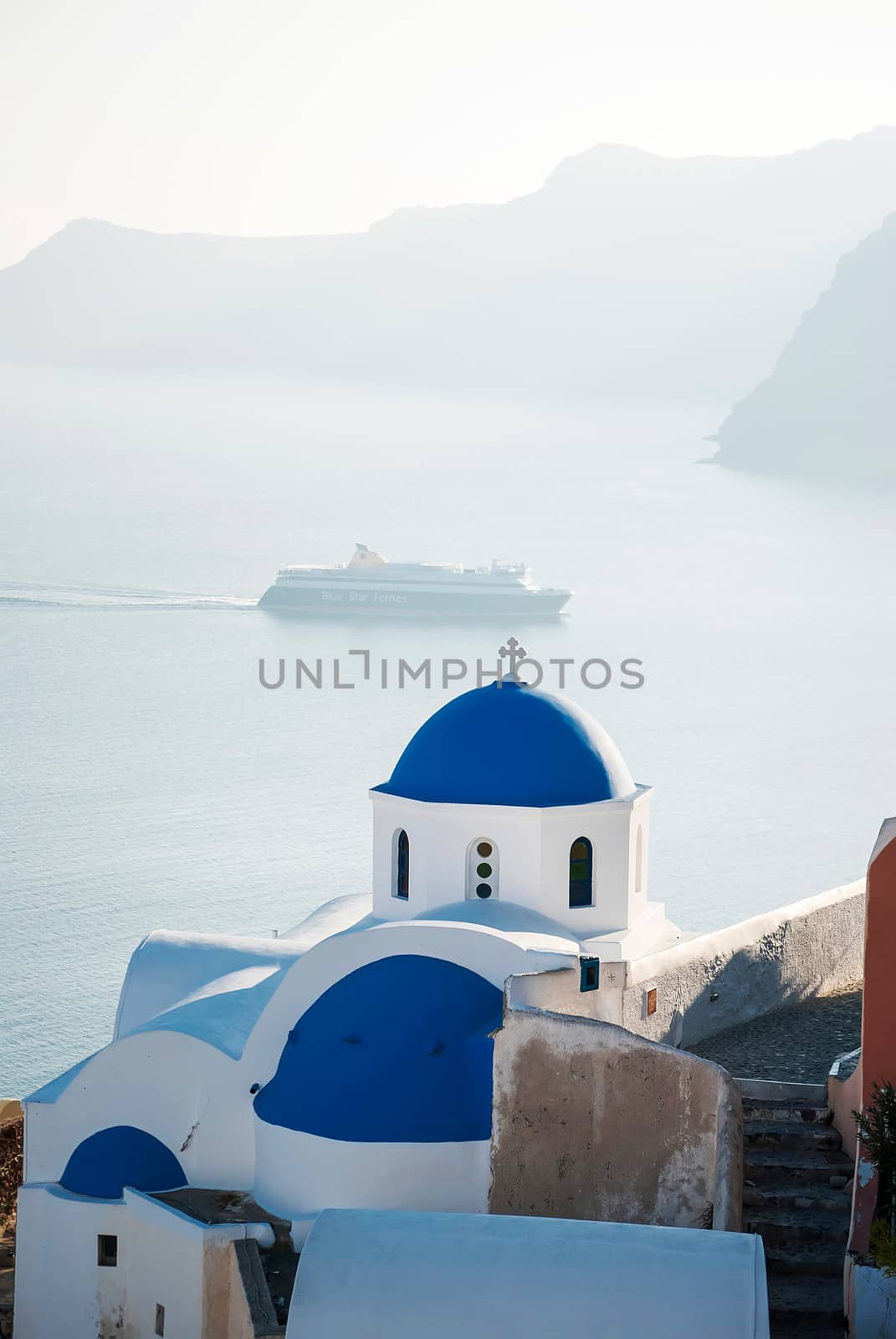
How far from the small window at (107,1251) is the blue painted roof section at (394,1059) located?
49.2 inches

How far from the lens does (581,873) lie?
521 inches

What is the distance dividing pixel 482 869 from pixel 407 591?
52.7 metres

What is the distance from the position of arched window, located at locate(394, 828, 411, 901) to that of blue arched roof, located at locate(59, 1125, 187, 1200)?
8.86 ft

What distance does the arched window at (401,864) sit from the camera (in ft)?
44.0

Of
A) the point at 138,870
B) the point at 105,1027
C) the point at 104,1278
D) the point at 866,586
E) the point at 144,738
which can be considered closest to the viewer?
the point at 104,1278

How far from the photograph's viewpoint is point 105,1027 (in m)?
31.9

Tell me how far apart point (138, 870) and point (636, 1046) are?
30.8 m

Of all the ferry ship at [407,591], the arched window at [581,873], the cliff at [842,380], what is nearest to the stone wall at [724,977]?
the arched window at [581,873]

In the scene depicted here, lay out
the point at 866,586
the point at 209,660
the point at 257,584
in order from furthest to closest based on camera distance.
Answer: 1. the point at 866,586
2. the point at 257,584
3. the point at 209,660

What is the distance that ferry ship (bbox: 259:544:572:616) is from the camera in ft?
212

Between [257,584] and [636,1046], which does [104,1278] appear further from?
[257,584]

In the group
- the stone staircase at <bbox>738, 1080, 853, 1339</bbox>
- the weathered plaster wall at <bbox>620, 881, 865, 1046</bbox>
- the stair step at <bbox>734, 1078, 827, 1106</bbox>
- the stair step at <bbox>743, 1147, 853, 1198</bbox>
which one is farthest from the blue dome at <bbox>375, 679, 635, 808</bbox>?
the stair step at <bbox>743, 1147, 853, 1198</bbox>

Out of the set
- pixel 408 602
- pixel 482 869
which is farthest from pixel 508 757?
pixel 408 602

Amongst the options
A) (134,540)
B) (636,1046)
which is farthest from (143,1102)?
(134,540)
